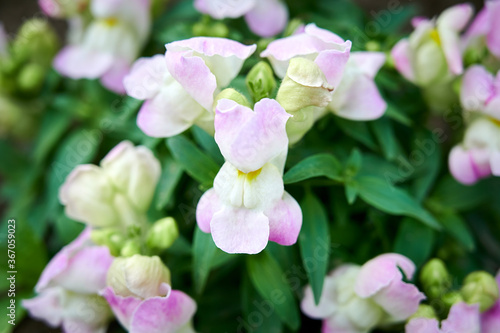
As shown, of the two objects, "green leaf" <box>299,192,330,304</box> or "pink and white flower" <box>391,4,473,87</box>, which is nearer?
"green leaf" <box>299,192,330,304</box>

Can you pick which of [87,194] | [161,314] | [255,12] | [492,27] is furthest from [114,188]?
[492,27]

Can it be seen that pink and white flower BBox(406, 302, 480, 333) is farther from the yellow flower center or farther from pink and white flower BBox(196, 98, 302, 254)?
the yellow flower center

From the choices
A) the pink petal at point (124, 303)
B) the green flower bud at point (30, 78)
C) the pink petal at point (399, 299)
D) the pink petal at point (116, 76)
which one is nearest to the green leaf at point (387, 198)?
the pink petal at point (399, 299)

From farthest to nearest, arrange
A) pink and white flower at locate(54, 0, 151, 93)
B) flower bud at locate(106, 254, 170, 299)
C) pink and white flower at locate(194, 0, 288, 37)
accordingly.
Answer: pink and white flower at locate(54, 0, 151, 93) → pink and white flower at locate(194, 0, 288, 37) → flower bud at locate(106, 254, 170, 299)

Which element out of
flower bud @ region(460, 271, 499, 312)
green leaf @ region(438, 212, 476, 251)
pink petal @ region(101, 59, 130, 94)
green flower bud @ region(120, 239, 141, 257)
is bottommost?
green leaf @ region(438, 212, 476, 251)

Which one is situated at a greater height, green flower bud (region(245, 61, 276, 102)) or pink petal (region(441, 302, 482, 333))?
green flower bud (region(245, 61, 276, 102))

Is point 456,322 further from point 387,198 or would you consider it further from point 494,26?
point 494,26

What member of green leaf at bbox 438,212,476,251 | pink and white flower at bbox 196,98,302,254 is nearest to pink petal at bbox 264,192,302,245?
pink and white flower at bbox 196,98,302,254

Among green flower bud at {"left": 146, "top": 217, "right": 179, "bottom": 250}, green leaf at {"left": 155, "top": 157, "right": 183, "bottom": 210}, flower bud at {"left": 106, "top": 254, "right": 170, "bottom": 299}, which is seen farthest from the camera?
green leaf at {"left": 155, "top": 157, "right": 183, "bottom": 210}
